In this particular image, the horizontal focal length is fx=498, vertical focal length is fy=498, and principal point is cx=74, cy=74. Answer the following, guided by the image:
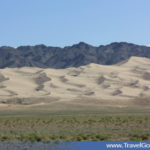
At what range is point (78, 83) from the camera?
492 ft

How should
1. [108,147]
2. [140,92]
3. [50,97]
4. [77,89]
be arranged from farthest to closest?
[77,89], [140,92], [50,97], [108,147]

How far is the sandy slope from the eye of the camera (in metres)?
124

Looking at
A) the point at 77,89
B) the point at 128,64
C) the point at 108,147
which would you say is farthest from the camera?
the point at 128,64

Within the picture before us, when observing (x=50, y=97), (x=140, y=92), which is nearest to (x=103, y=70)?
(x=140, y=92)

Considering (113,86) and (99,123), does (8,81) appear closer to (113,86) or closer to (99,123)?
(113,86)

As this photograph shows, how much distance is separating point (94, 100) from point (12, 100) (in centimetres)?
1764

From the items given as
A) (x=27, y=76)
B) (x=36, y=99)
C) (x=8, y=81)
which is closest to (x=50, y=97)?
(x=36, y=99)

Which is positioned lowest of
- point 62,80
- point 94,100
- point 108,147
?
point 108,147

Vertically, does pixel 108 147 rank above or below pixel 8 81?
below

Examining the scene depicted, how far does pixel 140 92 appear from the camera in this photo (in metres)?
131

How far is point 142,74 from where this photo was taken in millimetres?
161500

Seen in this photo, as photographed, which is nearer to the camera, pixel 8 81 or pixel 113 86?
pixel 113 86

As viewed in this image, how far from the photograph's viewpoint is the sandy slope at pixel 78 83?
124 meters

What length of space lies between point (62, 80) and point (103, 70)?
20556 mm
